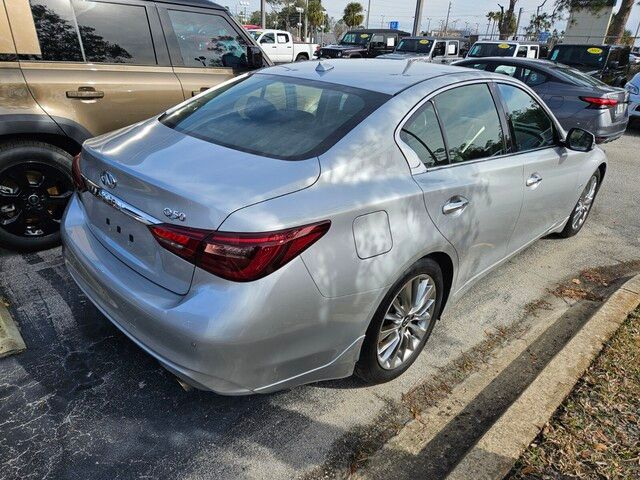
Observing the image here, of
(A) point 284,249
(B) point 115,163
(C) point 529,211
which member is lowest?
(C) point 529,211

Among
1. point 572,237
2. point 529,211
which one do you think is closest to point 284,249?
point 529,211

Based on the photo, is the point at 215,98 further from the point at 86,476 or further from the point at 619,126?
the point at 619,126

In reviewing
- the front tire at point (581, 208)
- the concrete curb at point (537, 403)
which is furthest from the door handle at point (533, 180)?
the front tire at point (581, 208)

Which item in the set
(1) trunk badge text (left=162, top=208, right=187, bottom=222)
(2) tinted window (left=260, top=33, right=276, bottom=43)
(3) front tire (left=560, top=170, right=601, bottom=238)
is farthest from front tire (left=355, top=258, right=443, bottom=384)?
(2) tinted window (left=260, top=33, right=276, bottom=43)

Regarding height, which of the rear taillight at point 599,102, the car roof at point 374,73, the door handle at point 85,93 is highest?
the car roof at point 374,73

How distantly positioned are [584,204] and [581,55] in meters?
12.5

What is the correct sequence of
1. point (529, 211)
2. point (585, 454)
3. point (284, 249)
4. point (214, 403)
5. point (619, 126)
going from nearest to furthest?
1. point (284, 249)
2. point (585, 454)
3. point (214, 403)
4. point (529, 211)
5. point (619, 126)

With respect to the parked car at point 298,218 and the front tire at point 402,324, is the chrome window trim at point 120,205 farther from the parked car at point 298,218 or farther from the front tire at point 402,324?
the front tire at point 402,324

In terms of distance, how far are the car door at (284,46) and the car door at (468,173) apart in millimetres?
23882

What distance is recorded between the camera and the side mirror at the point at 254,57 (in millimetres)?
4840

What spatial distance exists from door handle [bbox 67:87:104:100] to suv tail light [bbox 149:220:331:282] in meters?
2.46

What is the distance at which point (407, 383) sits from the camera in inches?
109

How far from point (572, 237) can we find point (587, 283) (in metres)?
1.11

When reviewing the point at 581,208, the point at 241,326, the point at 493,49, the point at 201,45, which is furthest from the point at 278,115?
the point at 493,49
